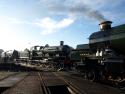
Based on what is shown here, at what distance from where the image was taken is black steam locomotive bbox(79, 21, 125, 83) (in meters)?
18.3

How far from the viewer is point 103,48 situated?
2144cm

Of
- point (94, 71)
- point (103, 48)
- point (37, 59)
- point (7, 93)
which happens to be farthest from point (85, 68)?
point (37, 59)

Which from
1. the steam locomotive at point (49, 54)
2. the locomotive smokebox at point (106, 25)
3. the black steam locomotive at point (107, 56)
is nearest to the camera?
the black steam locomotive at point (107, 56)

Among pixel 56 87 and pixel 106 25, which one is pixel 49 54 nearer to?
pixel 106 25

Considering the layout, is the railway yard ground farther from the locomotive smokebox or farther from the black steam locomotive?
the locomotive smokebox

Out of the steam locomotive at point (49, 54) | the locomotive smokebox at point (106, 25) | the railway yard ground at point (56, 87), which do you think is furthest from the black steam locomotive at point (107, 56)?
the steam locomotive at point (49, 54)

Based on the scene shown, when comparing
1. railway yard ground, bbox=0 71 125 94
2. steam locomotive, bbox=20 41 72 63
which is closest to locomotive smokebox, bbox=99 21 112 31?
railway yard ground, bbox=0 71 125 94

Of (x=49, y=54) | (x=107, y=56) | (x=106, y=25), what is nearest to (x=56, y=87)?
(x=107, y=56)

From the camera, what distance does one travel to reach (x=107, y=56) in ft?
63.4

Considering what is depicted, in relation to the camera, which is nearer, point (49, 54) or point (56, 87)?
point (56, 87)

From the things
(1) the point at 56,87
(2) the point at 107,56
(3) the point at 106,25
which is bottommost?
(1) the point at 56,87

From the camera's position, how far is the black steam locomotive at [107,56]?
60.2ft

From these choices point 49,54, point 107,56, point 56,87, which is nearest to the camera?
point 56,87

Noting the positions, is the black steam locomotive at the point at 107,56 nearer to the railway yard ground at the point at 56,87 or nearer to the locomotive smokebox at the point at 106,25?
the locomotive smokebox at the point at 106,25
